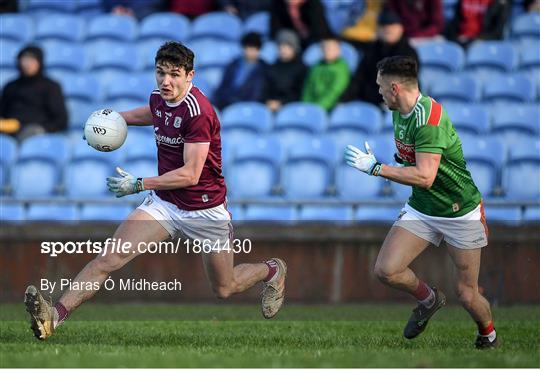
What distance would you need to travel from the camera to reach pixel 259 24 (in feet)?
59.4

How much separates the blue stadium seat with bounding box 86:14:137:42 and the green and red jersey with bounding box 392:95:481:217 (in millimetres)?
8964

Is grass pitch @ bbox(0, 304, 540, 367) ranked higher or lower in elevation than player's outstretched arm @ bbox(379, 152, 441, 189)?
lower

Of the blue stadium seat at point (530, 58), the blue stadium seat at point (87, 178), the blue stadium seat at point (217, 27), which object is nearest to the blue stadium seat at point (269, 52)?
the blue stadium seat at point (217, 27)

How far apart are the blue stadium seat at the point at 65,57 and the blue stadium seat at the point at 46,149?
7.51 feet

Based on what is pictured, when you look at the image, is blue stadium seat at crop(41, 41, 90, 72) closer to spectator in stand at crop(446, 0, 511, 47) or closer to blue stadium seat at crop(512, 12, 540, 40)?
spectator in stand at crop(446, 0, 511, 47)

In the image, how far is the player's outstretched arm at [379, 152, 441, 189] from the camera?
31.5ft

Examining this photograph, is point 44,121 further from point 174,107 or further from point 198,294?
point 174,107

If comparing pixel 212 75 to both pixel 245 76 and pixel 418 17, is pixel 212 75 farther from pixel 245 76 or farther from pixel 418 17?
pixel 418 17

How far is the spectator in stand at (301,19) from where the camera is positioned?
57.3ft

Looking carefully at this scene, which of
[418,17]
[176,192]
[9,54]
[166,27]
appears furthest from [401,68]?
[9,54]

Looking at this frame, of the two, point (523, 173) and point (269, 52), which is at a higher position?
point (269, 52)

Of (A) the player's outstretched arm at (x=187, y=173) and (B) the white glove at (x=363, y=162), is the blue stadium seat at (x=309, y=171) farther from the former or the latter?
(B) the white glove at (x=363, y=162)

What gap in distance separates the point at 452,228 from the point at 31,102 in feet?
25.5

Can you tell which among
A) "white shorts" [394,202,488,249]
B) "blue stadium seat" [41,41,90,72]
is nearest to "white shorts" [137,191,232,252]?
"white shorts" [394,202,488,249]
